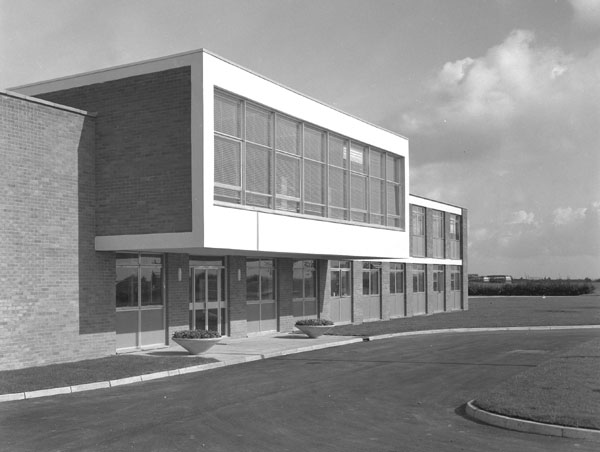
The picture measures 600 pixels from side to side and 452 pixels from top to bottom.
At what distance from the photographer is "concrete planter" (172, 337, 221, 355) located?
68.1 ft

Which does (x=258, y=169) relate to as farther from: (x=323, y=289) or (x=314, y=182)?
(x=323, y=289)

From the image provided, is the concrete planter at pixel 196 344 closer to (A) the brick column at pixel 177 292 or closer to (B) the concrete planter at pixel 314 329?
(A) the brick column at pixel 177 292

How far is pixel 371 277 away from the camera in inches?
1500

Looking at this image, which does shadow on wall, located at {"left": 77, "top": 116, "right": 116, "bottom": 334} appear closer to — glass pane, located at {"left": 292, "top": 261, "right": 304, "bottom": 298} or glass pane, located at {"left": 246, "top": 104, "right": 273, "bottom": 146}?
glass pane, located at {"left": 246, "top": 104, "right": 273, "bottom": 146}

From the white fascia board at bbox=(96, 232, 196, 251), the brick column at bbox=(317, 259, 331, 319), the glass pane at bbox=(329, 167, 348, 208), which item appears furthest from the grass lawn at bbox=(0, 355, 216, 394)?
the brick column at bbox=(317, 259, 331, 319)

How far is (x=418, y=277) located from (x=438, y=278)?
389cm

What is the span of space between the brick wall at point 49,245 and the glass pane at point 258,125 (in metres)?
4.32

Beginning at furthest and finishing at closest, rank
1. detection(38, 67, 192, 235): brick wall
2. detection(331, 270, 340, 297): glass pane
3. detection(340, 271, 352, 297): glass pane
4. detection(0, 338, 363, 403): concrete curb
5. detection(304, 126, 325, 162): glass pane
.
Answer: detection(340, 271, 352, 297): glass pane < detection(331, 270, 340, 297): glass pane < detection(304, 126, 325, 162): glass pane < detection(38, 67, 192, 235): brick wall < detection(0, 338, 363, 403): concrete curb

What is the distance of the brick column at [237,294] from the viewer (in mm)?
26094

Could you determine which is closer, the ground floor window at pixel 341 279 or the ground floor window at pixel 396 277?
the ground floor window at pixel 341 279

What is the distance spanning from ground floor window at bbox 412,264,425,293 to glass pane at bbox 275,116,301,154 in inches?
822

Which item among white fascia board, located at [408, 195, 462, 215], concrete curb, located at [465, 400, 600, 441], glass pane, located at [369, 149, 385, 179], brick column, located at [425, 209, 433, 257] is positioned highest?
glass pane, located at [369, 149, 385, 179]

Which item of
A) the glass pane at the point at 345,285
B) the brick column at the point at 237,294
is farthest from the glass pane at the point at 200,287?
the glass pane at the point at 345,285

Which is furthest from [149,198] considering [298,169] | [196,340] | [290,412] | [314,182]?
[290,412]
